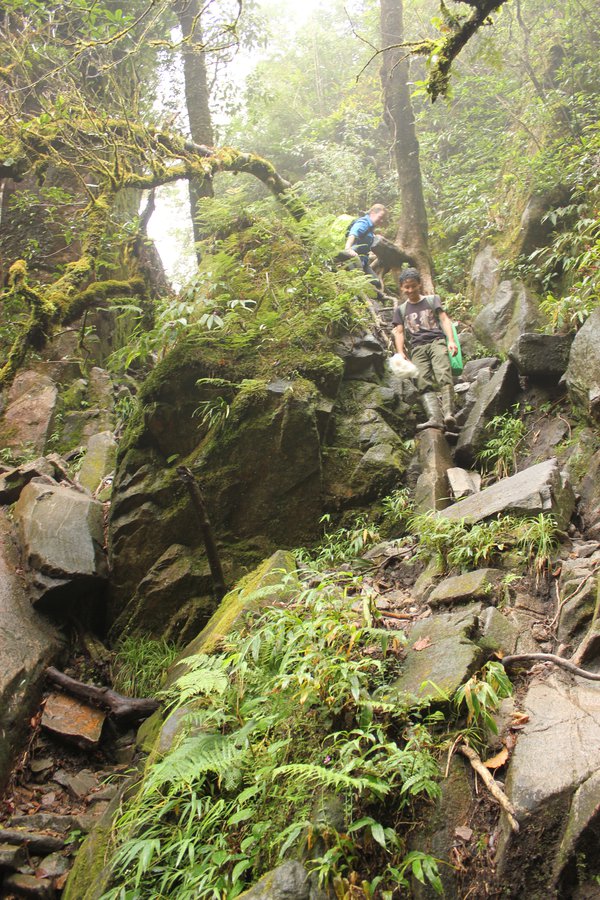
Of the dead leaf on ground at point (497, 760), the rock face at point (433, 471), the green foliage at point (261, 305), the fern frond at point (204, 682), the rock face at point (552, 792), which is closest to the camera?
the rock face at point (552, 792)

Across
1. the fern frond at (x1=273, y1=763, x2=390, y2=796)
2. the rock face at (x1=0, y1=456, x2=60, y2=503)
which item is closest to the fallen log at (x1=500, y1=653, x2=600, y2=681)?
the fern frond at (x1=273, y1=763, x2=390, y2=796)

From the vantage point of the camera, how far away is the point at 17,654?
5.26 metres

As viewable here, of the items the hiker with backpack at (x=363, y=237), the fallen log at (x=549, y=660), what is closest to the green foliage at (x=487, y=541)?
the fallen log at (x=549, y=660)

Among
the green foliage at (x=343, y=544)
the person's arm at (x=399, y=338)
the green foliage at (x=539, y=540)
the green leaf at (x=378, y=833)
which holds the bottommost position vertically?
the green foliage at (x=343, y=544)

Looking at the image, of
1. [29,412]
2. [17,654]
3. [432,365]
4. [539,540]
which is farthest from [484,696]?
[29,412]

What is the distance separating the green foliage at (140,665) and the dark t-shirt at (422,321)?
5.18 metres

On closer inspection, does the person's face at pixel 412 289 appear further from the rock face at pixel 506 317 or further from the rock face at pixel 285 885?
the rock face at pixel 285 885

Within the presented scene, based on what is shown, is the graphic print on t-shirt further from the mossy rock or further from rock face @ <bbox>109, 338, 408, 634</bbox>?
the mossy rock

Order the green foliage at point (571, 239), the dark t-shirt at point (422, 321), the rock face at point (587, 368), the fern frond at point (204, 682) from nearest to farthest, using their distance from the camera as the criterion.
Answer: the fern frond at point (204, 682) < the rock face at point (587, 368) < the green foliage at point (571, 239) < the dark t-shirt at point (422, 321)

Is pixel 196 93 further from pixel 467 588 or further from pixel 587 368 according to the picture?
pixel 467 588

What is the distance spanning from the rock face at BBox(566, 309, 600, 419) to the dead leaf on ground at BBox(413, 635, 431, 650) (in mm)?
3124

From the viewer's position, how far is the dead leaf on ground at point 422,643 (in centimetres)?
352

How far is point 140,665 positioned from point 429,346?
5.44 metres

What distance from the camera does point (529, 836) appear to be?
2350 mm
